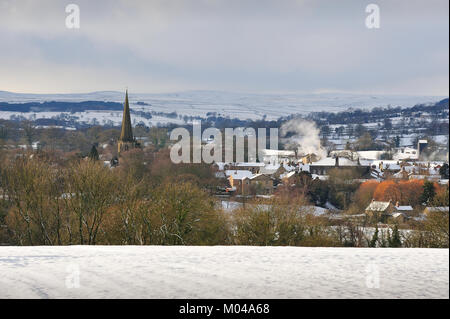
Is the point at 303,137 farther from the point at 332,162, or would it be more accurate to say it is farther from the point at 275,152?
the point at 275,152

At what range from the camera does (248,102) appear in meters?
43.4

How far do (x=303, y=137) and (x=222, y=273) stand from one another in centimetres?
4010

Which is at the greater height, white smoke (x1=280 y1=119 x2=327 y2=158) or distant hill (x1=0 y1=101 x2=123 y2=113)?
distant hill (x1=0 y1=101 x2=123 y2=113)

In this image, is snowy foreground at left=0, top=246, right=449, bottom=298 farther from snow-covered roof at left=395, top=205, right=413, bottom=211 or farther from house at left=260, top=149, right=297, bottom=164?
house at left=260, top=149, right=297, bottom=164

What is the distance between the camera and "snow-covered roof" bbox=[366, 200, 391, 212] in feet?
95.9

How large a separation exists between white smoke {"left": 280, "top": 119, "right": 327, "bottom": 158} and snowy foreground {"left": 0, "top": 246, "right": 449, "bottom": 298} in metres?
35.6

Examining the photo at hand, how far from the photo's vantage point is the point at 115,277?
18.1 feet

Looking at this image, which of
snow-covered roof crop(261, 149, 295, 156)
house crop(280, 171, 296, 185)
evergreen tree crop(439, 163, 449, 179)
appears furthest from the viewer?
snow-covered roof crop(261, 149, 295, 156)

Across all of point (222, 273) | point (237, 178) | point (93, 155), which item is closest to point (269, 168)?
point (237, 178)

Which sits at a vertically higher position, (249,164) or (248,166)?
(249,164)

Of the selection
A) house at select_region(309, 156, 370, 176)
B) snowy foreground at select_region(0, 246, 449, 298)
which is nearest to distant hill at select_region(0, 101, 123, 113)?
house at select_region(309, 156, 370, 176)

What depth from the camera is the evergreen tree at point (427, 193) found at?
3033 centimetres

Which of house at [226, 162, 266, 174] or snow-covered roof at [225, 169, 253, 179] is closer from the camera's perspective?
snow-covered roof at [225, 169, 253, 179]
